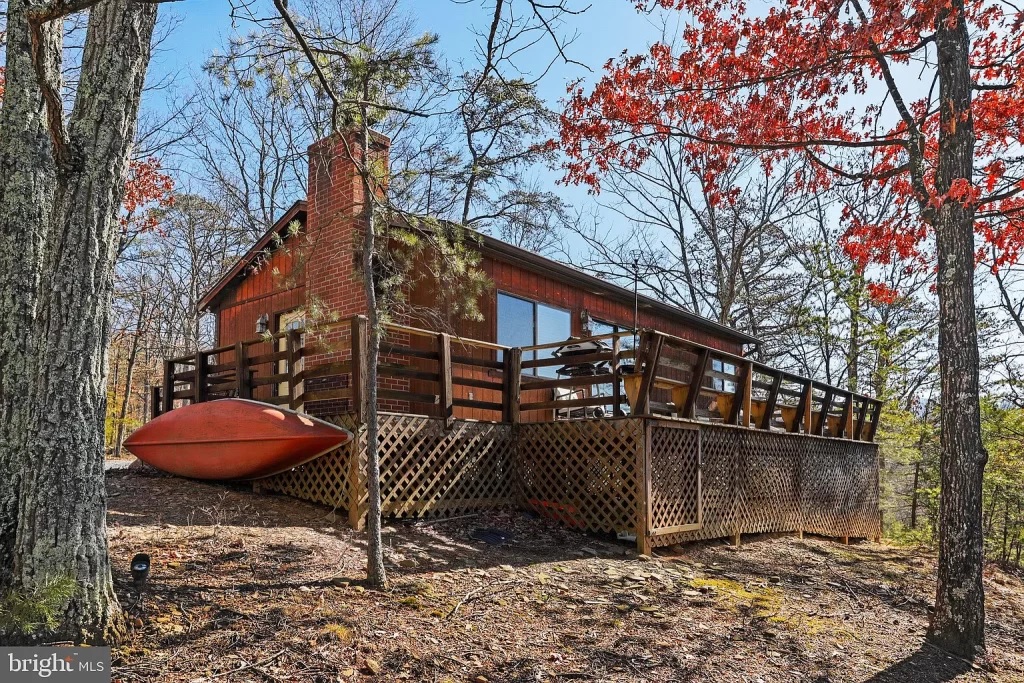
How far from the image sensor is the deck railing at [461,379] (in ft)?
24.9

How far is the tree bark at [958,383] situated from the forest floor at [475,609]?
1.26 ft

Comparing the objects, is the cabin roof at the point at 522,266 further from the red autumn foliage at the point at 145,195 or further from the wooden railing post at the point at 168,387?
the red autumn foliage at the point at 145,195

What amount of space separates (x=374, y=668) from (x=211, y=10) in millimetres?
4145

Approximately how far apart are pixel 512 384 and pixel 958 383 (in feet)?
15.3

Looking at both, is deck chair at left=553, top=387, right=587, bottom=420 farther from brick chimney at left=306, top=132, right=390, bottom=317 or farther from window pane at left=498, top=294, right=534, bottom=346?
brick chimney at left=306, top=132, right=390, bottom=317

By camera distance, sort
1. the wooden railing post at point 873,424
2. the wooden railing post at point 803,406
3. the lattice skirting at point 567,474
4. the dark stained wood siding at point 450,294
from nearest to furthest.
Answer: the lattice skirting at point 567,474 < the dark stained wood siding at point 450,294 < the wooden railing post at point 803,406 < the wooden railing post at point 873,424

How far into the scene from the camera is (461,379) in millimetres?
7992

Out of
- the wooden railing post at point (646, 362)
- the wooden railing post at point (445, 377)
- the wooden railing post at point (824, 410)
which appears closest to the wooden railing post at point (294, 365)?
the wooden railing post at point (445, 377)

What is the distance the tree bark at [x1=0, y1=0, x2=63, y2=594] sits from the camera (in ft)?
13.7

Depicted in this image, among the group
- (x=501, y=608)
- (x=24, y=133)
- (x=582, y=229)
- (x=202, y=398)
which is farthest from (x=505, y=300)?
(x=582, y=229)

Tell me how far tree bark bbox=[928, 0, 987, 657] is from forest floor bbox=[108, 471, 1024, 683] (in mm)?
383

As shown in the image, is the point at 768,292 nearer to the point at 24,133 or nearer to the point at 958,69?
the point at 958,69

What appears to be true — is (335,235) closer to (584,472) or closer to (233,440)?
(233,440)

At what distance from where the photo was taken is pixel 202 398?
32.5 ft
